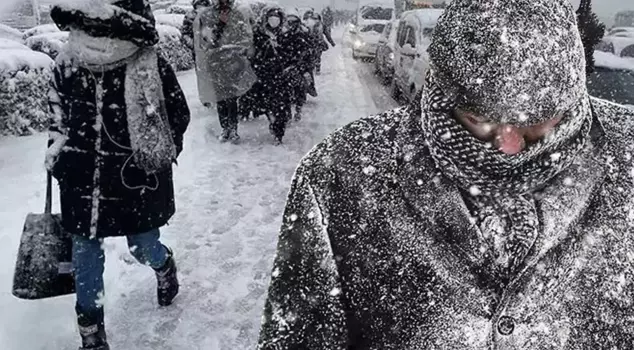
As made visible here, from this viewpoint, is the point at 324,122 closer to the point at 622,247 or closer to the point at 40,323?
the point at 40,323

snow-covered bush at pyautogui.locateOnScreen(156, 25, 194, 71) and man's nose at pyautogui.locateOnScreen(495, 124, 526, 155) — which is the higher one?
man's nose at pyautogui.locateOnScreen(495, 124, 526, 155)

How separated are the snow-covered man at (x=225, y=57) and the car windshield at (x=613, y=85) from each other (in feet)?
12.9

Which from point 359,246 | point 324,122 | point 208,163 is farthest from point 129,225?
point 324,122

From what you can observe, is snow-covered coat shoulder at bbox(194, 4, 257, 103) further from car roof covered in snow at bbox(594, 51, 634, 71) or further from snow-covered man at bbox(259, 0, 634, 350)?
snow-covered man at bbox(259, 0, 634, 350)

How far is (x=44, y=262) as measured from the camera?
10.7 ft

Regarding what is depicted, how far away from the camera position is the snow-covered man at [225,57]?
24.7 feet

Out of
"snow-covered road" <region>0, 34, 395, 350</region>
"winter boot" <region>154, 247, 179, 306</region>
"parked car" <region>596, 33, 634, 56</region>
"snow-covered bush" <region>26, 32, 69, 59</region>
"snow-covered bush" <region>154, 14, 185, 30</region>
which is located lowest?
"snow-covered bush" <region>154, 14, 185, 30</region>

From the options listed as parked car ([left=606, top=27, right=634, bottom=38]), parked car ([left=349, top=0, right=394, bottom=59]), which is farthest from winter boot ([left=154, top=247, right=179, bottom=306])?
parked car ([left=606, top=27, right=634, bottom=38])

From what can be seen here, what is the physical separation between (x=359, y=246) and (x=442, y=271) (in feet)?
0.61

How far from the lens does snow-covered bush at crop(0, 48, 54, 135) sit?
759 centimetres

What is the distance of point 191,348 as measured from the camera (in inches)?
136

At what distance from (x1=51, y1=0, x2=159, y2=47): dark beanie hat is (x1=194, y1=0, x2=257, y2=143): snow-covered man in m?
4.61

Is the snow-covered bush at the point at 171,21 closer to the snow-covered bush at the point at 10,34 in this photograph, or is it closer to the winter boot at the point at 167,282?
the snow-covered bush at the point at 10,34

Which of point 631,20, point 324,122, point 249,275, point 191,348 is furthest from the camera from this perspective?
point 631,20
